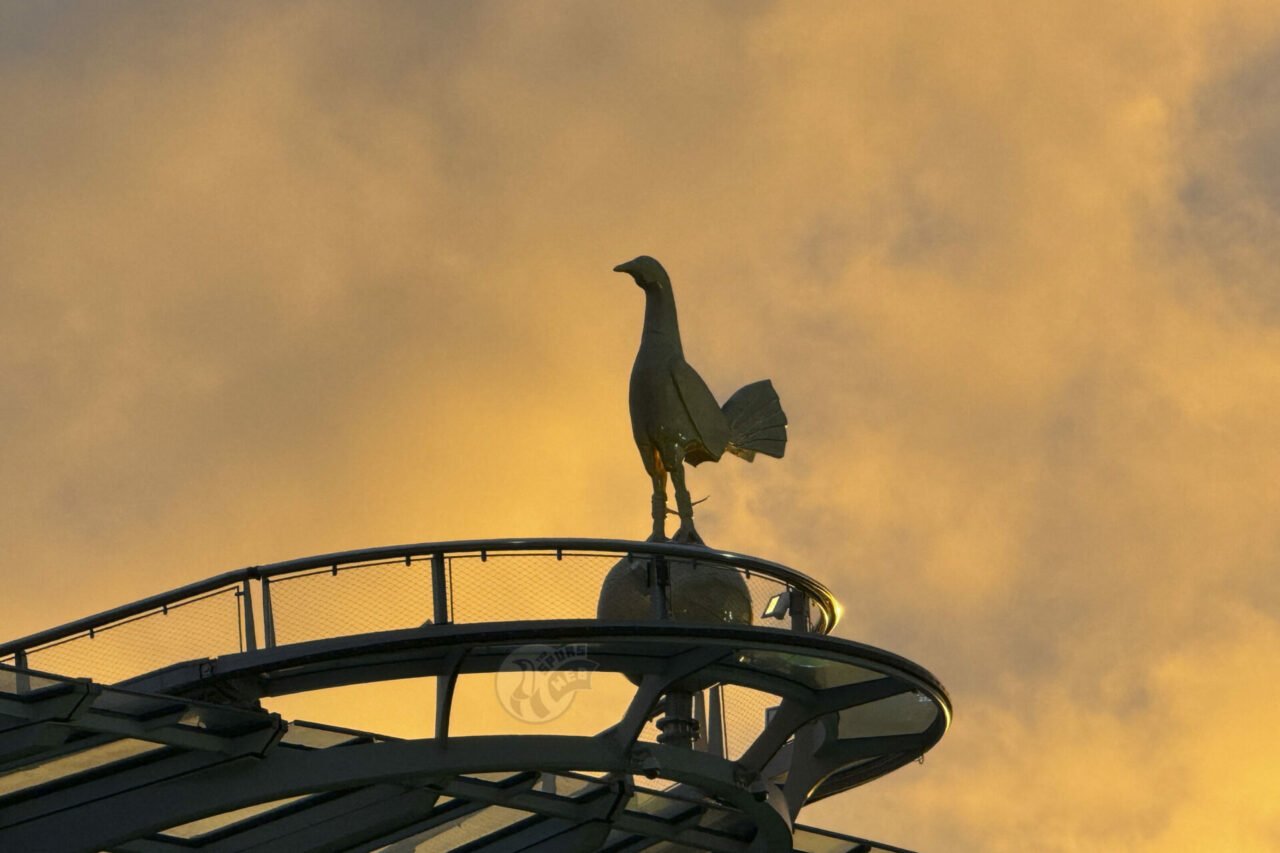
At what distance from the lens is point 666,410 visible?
32.1 metres

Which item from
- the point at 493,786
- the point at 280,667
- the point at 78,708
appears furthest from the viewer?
the point at 493,786

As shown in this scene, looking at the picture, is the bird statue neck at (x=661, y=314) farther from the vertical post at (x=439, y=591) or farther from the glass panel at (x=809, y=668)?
the vertical post at (x=439, y=591)

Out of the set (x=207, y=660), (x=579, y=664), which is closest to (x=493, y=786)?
(x=579, y=664)

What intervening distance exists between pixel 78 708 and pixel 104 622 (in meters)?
2.25

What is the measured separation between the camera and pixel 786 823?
102ft

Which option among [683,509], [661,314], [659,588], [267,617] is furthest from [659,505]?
[267,617]

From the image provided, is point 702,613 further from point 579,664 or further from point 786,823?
point 786,823

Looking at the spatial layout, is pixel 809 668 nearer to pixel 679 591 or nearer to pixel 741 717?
pixel 741 717

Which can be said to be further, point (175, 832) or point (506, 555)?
point (175, 832)

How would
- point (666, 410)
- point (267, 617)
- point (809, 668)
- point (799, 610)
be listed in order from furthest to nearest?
point (666, 410)
point (809, 668)
point (799, 610)
point (267, 617)

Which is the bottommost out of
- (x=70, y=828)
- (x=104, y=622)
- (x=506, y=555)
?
(x=70, y=828)

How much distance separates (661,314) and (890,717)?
18.6 ft

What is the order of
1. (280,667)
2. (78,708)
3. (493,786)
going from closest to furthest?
(78,708) → (280,667) → (493,786)

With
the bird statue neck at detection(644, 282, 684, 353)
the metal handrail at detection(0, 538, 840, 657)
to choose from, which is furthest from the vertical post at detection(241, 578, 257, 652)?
the bird statue neck at detection(644, 282, 684, 353)
